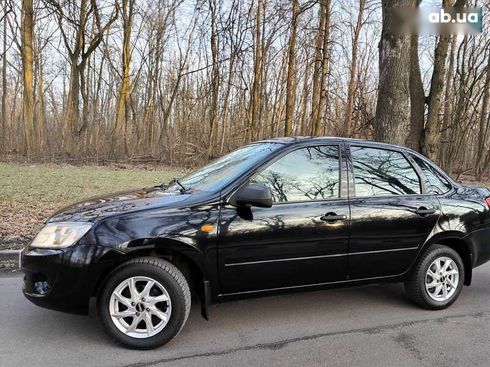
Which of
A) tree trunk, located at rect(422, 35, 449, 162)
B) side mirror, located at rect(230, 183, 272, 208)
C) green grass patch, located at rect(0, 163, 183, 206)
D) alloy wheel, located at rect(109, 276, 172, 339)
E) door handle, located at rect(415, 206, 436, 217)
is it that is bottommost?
alloy wheel, located at rect(109, 276, 172, 339)

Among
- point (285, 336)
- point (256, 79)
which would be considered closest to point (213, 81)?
point (256, 79)

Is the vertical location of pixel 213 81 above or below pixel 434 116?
above

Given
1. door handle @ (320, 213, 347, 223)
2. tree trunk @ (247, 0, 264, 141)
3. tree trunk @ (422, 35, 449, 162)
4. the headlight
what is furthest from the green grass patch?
tree trunk @ (247, 0, 264, 141)

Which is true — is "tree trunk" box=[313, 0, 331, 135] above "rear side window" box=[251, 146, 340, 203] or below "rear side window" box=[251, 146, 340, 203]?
above

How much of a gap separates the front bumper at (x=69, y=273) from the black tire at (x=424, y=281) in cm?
286

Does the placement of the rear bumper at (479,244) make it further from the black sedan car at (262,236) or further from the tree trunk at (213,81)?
the tree trunk at (213,81)

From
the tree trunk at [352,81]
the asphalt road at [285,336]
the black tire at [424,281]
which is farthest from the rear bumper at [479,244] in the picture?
the tree trunk at [352,81]

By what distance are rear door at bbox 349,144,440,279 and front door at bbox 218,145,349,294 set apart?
0.50 ft

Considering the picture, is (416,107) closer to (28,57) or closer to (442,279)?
(442,279)

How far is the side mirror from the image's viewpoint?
3.60m

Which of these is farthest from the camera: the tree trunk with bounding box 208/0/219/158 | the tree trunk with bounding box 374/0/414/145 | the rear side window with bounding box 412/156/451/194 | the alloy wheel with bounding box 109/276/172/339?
the tree trunk with bounding box 208/0/219/158

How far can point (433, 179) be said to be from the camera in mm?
4664

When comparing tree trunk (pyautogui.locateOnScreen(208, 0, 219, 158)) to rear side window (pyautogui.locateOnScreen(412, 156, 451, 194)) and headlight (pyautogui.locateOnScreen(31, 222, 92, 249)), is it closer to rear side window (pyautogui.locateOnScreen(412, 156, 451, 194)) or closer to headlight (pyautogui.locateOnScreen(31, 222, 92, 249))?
rear side window (pyautogui.locateOnScreen(412, 156, 451, 194))

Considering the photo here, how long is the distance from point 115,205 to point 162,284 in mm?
771
